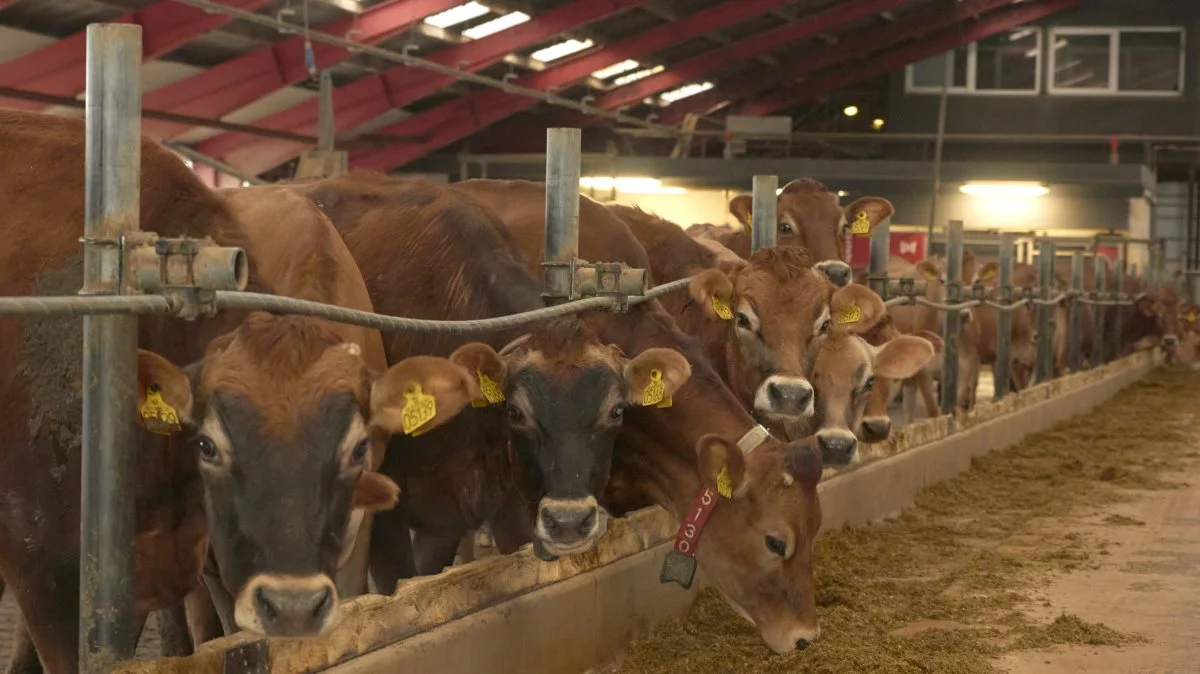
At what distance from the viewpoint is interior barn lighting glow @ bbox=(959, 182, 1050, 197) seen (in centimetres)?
2180

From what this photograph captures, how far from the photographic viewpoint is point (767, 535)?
464 centimetres

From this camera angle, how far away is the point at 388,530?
4.95 metres

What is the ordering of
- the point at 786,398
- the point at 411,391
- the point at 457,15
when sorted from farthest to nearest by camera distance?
the point at 457,15
the point at 786,398
the point at 411,391

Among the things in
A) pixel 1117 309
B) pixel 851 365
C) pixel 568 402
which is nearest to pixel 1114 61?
pixel 1117 309

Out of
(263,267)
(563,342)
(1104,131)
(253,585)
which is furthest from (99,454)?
(1104,131)

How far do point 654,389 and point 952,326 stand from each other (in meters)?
5.77

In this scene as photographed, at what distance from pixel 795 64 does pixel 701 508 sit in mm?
22910

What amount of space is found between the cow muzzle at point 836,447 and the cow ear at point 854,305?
46 cm

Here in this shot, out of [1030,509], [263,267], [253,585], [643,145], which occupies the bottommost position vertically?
[1030,509]

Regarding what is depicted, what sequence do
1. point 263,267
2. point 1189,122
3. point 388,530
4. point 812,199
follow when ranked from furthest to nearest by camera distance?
1. point 1189,122
2. point 812,199
3. point 388,530
4. point 263,267

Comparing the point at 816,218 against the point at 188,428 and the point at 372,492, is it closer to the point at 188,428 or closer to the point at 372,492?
the point at 372,492

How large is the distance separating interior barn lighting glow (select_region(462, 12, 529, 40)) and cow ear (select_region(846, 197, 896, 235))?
1091 centimetres

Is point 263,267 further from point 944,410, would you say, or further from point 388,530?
point 944,410

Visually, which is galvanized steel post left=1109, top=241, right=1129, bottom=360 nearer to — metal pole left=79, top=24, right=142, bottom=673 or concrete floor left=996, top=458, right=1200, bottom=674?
concrete floor left=996, top=458, right=1200, bottom=674
